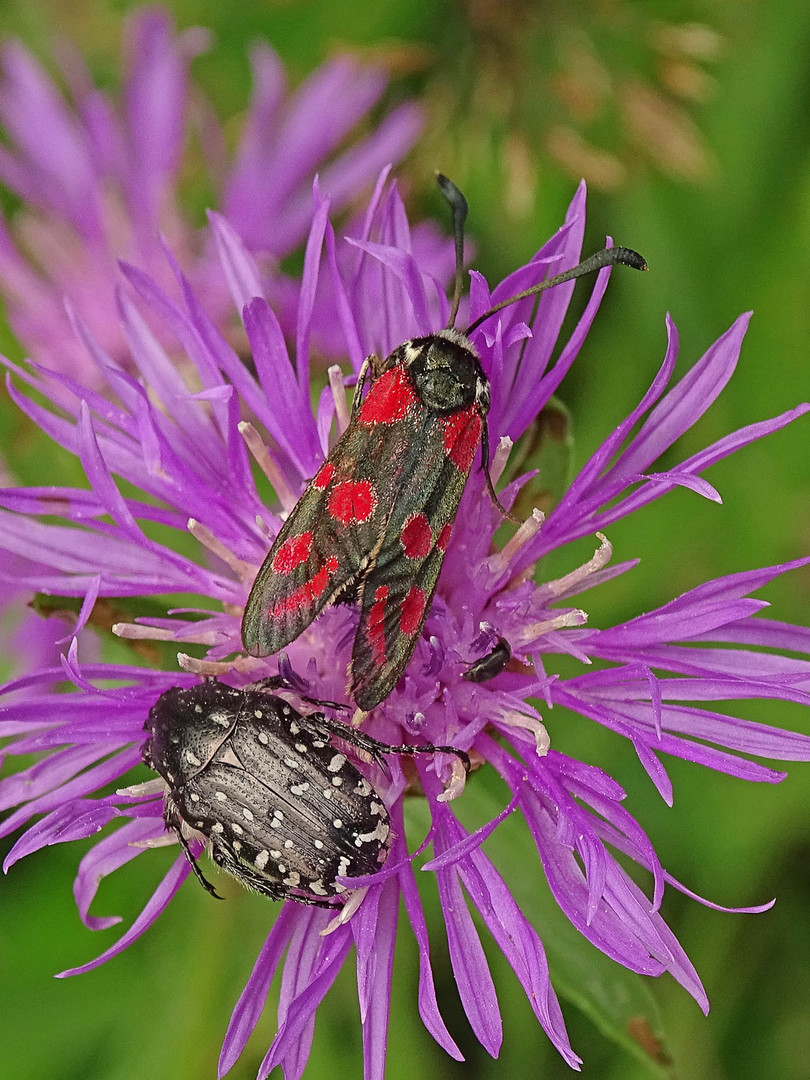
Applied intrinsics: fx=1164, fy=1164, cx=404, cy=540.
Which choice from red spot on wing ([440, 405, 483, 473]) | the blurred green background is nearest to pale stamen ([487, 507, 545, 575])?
red spot on wing ([440, 405, 483, 473])

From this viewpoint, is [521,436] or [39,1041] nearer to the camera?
[521,436]

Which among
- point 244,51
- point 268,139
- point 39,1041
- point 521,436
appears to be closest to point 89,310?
point 268,139

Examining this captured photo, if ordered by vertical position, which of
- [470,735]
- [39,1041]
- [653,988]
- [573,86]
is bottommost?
[39,1041]

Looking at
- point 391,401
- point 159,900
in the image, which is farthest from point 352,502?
point 159,900

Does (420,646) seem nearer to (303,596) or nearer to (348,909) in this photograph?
(303,596)

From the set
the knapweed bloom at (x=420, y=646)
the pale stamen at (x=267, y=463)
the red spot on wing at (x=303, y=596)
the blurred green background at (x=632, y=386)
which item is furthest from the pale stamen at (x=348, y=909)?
the blurred green background at (x=632, y=386)

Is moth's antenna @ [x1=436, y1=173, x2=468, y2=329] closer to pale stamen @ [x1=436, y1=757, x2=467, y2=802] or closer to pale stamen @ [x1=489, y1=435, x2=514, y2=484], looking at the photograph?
pale stamen @ [x1=489, y1=435, x2=514, y2=484]

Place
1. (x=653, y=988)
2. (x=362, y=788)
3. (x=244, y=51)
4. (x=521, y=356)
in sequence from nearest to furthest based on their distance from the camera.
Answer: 1. (x=362, y=788)
2. (x=521, y=356)
3. (x=653, y=988)
4. (x=244, y=51)

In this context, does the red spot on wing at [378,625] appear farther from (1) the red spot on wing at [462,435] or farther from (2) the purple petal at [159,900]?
(2) the purple petal at [159,900]

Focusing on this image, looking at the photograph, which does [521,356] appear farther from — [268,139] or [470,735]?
[268,139]
